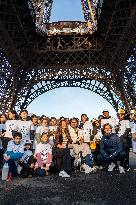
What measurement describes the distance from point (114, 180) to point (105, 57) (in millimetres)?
20712

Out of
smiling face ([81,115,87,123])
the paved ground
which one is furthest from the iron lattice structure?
the paved ground

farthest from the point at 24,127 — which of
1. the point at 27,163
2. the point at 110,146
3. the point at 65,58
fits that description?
the point at 65,58

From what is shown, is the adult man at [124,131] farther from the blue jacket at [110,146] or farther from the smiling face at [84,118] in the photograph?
the blue jacket at [110,146]

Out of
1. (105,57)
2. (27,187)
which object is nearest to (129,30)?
(105,57)

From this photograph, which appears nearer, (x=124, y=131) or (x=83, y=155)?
(x=83, y=155)

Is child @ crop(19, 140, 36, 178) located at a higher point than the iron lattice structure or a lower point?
lower

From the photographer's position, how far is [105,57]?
28.2 meters

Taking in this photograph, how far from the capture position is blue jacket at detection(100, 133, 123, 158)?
990 centimetres

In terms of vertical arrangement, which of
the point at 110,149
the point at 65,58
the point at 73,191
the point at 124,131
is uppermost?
the point at 65,58

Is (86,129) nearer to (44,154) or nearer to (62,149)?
(62,149)

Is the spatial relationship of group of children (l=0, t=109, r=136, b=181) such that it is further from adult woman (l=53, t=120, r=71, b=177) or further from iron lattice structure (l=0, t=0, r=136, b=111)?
Result: iron lattice structure (l=0, t=0, r=136, b=111)

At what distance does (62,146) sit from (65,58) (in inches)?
791

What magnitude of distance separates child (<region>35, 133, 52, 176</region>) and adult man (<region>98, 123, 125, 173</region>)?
129 centimetres

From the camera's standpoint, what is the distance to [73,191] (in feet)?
22.4
